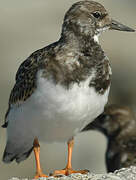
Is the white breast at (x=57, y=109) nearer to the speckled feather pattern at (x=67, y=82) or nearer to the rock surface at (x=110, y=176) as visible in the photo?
the speckled feather pattern at (x=67, y=82)

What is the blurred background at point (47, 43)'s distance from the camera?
1777 centimetres

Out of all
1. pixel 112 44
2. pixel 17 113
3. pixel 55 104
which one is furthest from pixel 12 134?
pixel 112 44

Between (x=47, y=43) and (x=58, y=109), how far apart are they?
16001 millimetres

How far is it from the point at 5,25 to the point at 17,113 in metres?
18.1

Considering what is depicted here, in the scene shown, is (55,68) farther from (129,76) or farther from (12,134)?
(129,76)

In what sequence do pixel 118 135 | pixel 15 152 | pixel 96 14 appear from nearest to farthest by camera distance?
pixel 96 14 → pixel 15 152 → pixel 118 135

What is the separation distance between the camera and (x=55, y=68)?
9.02 meters

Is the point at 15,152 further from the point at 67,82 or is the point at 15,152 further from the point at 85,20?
the point at 85,20

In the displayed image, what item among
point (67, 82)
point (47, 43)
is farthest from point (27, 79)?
point (47, 43)

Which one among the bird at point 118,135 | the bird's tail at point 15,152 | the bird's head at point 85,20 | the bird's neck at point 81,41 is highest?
the bird's head at point 85,20

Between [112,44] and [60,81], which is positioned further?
[112,44]

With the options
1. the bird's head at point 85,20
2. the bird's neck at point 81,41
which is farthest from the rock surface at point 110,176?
the bird's head at point 85,20

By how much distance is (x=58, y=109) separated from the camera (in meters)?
9.16

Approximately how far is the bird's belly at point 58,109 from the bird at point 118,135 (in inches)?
119
